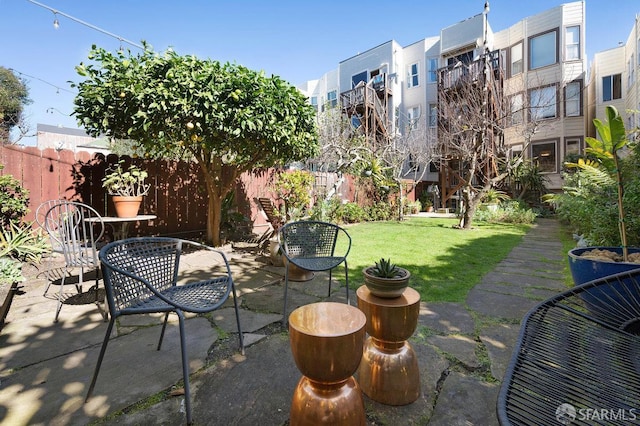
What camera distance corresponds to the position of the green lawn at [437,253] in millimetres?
3687

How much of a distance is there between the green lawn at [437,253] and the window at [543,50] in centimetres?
1040

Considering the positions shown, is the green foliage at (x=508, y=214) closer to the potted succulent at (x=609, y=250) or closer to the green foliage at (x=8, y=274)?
the potted succulent at (x=609, y=250)

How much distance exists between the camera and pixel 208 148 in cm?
509

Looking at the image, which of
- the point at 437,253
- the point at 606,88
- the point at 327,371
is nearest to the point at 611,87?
the point at 606,88

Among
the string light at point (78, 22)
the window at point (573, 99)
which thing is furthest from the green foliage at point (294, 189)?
the window at point (573, 99)

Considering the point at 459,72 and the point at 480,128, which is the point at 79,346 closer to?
the point at 480,128

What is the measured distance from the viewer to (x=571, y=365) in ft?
4.12

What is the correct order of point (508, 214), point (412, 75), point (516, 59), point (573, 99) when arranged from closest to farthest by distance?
point (508, 214), point (573, 99), point (516, 59), point (412, 75)

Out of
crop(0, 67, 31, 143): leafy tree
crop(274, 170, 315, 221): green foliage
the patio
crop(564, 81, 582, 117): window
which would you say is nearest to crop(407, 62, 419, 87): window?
crop(564, 81, 582, 117): window

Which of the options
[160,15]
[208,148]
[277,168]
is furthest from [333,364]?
[160,15]

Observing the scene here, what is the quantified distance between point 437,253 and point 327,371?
4624 millimetres

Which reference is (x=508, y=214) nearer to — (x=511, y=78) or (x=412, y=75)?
(x=511, y=78)

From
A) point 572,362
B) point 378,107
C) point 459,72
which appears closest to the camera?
point 572,362

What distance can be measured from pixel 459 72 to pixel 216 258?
14.5m
